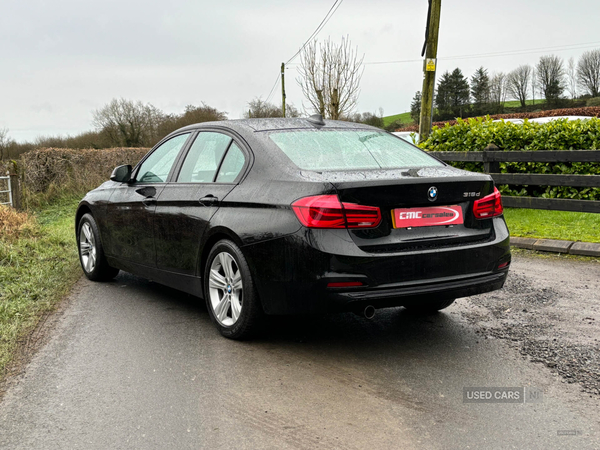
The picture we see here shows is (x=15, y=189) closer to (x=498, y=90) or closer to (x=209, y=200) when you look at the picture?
(x=209, y=200)

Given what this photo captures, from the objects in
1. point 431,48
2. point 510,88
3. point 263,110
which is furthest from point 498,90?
point 431,48

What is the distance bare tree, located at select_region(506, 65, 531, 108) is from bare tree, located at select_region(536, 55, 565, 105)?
128 cm

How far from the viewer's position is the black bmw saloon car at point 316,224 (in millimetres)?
3830

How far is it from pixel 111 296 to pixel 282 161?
281 centimetres

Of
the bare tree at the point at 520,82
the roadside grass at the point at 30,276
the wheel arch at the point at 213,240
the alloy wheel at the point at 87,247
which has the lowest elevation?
the roadside grass at the point at 30,276

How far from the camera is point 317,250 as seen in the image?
3.80 m

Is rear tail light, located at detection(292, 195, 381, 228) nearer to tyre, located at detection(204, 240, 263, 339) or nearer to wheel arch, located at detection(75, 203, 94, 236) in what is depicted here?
tyre, located at detection(204, 240, 263, 339)

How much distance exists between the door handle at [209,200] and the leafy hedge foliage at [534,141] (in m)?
7.10

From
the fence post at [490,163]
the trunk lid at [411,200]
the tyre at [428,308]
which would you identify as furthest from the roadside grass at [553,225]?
the trunk lid at [411,200]

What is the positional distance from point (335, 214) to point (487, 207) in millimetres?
1179

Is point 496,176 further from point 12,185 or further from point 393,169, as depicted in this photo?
point 12,185

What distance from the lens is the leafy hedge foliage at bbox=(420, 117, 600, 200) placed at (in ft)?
32.9

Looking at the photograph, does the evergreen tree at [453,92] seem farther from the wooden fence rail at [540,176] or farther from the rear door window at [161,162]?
the rear door window at [161,162]

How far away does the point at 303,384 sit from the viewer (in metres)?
3.73
